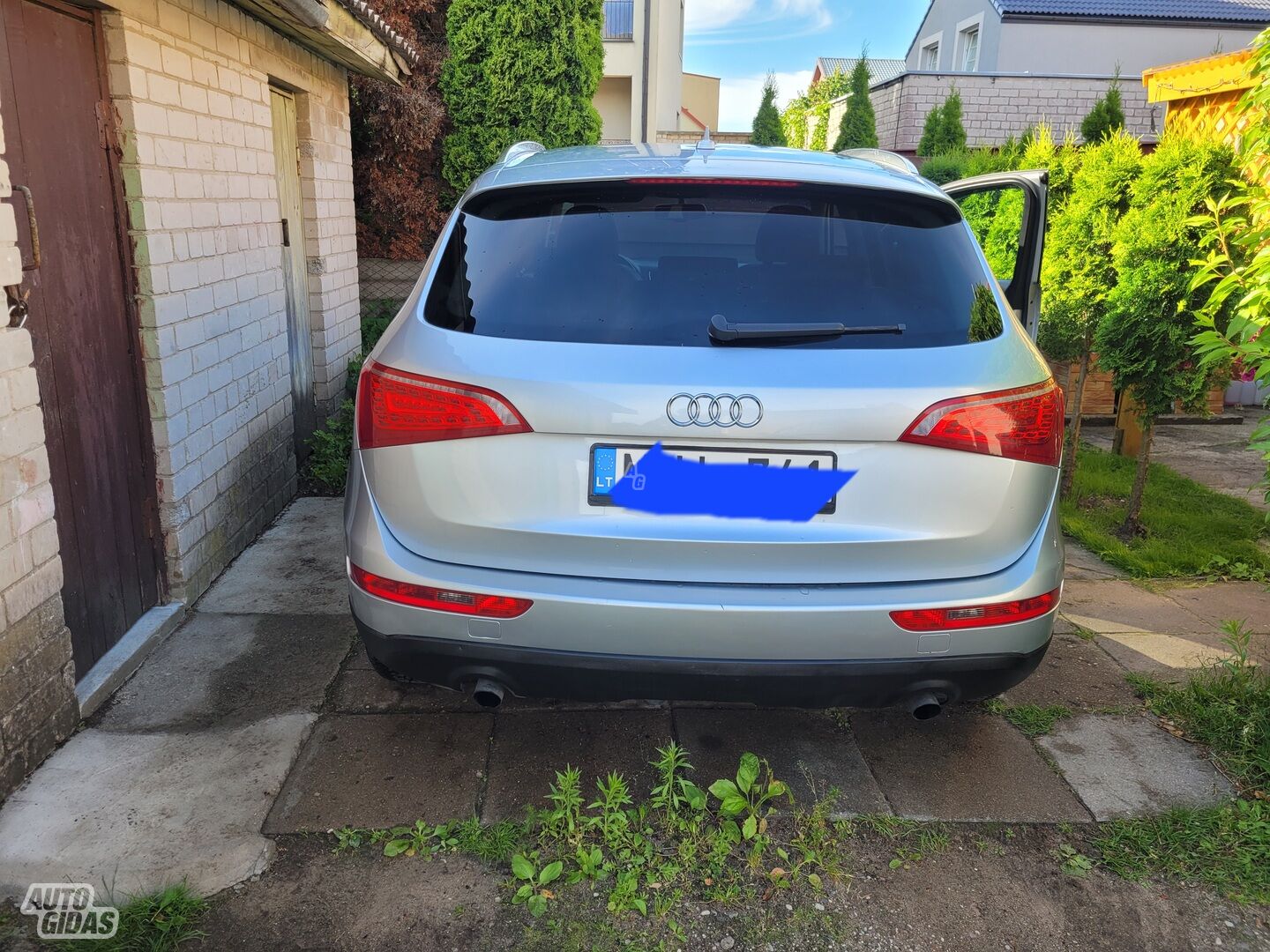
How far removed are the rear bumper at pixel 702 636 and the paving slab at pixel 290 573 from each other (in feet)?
5.81

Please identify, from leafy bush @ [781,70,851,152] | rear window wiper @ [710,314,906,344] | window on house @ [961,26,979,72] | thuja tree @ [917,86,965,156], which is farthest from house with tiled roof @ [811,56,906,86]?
rear window wiper @ [710,314,906,344]

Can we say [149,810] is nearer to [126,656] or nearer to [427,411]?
[126,656]

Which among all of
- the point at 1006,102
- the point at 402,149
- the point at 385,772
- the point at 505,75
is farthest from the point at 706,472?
the point at 1006,102

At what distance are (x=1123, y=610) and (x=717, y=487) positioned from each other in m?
3.06

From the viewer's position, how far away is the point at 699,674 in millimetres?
2371

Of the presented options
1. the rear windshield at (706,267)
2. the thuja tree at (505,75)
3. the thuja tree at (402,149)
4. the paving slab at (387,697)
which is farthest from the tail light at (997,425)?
the thuja tree at (505,75)

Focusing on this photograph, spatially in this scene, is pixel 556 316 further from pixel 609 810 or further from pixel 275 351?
pixel 275 351

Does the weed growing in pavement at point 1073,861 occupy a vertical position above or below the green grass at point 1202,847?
below

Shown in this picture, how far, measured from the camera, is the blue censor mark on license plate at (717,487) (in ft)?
7.45

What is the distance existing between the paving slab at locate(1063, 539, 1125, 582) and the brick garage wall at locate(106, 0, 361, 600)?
13.8 ft

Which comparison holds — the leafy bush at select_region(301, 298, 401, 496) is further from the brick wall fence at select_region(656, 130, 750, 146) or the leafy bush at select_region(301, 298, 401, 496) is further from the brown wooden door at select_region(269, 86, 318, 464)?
the brick wall fence at select_region(656, 130, 750, 146)

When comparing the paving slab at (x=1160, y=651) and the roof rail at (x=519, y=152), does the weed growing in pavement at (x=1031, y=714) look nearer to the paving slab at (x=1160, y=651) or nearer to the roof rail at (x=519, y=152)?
the paving slab at (x=1160, y=651)

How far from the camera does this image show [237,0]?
461 centimetres

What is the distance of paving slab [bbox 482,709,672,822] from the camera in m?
2.80
